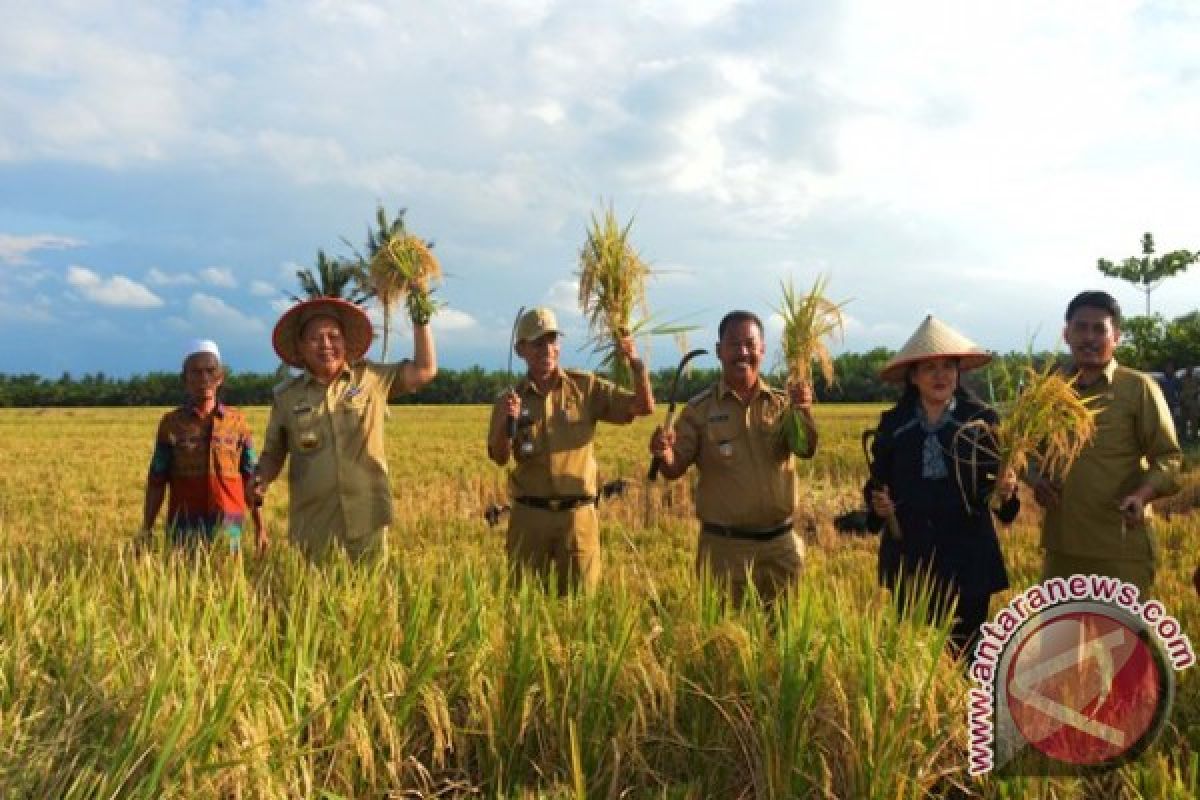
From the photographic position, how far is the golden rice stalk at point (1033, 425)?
3.59 metres

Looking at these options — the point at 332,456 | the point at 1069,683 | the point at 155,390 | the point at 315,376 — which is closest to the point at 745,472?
the point at 1069,683

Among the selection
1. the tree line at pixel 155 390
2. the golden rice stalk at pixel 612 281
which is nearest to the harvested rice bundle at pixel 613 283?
the golden rice stalk at pixel 612 281

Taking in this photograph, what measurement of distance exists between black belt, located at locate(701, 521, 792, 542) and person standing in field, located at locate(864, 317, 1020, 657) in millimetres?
567

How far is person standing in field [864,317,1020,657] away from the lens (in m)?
3.77

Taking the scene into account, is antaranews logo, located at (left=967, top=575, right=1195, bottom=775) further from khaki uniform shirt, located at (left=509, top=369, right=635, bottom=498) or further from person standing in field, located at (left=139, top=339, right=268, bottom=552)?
person standing in field, located at (left=139, top=339, right=268, bottom=552)

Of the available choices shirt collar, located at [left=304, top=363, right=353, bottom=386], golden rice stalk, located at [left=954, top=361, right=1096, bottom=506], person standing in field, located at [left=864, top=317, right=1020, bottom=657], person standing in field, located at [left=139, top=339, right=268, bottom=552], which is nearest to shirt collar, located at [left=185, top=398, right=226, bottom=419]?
person standing in field, located at [left=139, top=339, right=268, bottom=552]

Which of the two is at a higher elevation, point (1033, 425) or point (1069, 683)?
point (1033, 425)

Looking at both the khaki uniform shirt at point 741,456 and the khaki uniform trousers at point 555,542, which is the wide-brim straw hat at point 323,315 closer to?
the khaki uniform trousers at point 555,542

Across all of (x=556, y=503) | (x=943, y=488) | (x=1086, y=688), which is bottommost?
(x=1086, y=688)

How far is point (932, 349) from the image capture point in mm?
3760

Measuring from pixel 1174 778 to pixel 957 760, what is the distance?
682 mm

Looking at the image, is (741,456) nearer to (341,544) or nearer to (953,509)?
(953,509)

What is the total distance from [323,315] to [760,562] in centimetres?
274

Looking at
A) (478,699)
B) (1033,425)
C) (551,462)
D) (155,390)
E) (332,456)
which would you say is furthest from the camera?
(155,390)
